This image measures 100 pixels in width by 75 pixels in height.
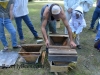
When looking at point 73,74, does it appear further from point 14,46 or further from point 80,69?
point 14,46

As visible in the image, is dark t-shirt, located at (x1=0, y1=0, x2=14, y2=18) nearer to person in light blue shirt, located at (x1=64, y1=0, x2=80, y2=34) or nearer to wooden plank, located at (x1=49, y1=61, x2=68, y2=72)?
person in light blue shirt, located at (x1=64, y1=0, x2=80, y2=34)

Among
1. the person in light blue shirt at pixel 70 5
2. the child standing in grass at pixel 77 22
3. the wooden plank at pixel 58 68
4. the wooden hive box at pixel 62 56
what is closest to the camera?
the wooden hive box at pixel 62 56

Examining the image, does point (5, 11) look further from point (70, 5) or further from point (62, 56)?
point (62, 56)

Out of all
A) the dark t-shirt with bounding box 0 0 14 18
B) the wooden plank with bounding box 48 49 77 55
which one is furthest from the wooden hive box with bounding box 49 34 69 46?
the dark t-shirt with bounding box 0 0 14 18

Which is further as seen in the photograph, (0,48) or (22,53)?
(0,48)

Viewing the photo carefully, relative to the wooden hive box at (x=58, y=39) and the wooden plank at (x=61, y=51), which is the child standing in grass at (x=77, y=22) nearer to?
the wooden hive box at (x=58, y=39)

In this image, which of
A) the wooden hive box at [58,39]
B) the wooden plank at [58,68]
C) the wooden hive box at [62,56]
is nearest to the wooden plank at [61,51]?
the wooden hive box at [62,56]

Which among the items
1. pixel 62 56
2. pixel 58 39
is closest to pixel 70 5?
pixel 58 39

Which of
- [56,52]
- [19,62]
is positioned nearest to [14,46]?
[19,62]

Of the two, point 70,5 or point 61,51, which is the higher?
point 70,5

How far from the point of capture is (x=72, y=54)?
3.68 meters

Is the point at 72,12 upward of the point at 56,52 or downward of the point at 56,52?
upward

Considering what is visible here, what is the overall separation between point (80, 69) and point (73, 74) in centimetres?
29

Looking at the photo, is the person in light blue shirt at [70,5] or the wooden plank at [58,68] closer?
the wooden plank at [58,68]
